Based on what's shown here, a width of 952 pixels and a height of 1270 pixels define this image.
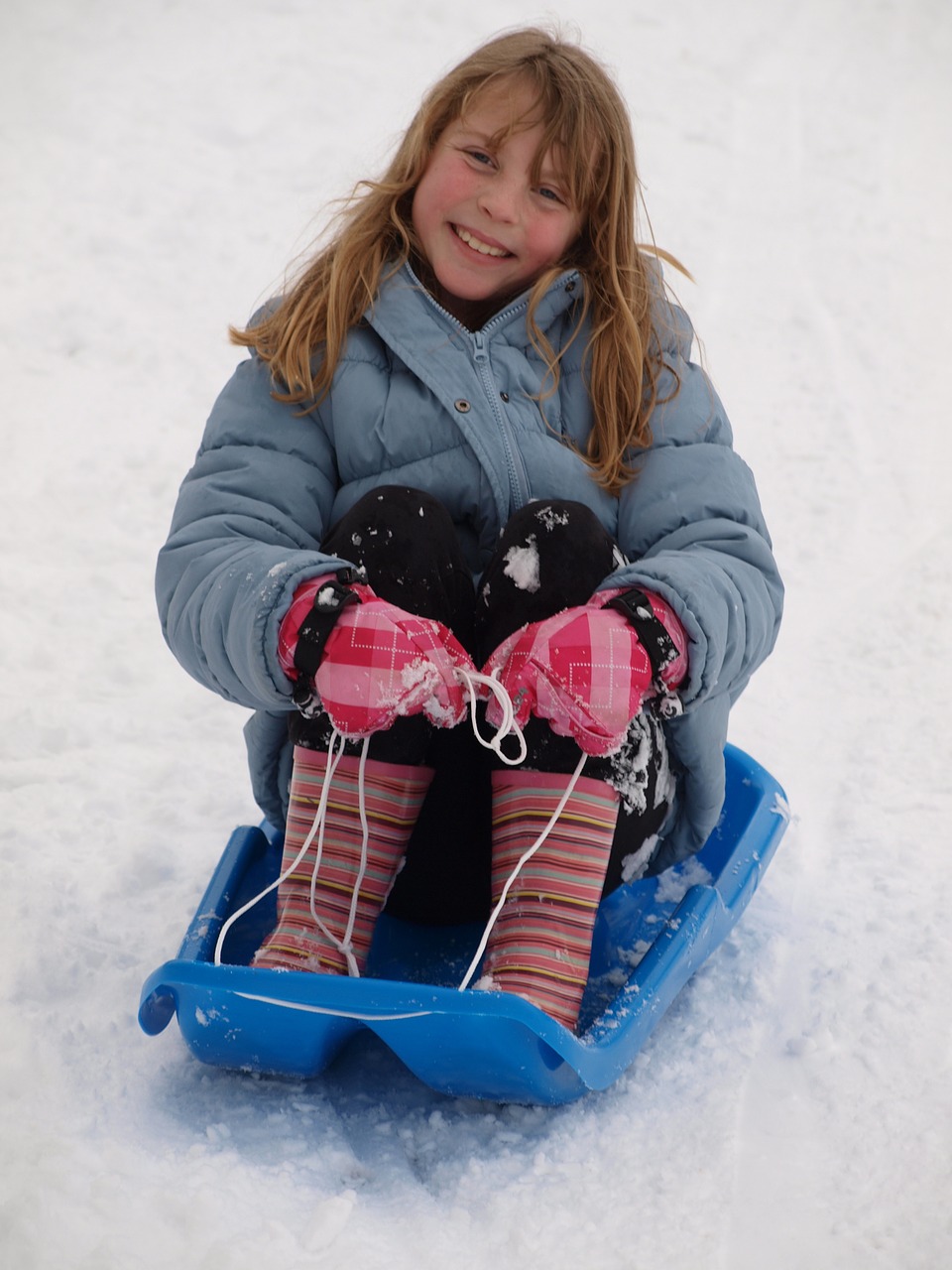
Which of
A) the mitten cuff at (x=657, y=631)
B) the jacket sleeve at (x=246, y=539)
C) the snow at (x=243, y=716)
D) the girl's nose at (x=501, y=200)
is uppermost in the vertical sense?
the girl's nose at (x=501, y=200)

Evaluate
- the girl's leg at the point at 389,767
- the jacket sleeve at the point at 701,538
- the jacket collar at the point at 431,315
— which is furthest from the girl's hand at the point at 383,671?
the jacket collar at the point at 431,315

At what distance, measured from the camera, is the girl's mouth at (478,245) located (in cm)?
155

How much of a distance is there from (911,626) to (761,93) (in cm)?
299

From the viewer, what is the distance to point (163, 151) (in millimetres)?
3840

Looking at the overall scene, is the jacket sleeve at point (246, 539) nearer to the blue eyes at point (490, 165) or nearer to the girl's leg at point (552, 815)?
the girl's leg at point (552, 815)

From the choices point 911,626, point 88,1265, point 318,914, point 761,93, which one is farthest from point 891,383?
point 88,1265

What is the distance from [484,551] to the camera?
1589mm

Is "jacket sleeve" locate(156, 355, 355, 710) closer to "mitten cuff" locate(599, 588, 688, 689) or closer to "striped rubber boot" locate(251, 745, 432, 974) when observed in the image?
"striped rubber boot" locate(251, 745, 432, 974)

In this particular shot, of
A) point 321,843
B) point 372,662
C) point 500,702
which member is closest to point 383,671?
point 372,662

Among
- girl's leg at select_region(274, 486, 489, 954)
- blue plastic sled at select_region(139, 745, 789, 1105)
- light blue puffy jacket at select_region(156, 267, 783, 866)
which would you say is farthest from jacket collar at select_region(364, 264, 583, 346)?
blue plastic sled at select_region(139, 745, 789, 1105)

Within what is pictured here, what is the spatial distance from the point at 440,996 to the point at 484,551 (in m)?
0.63

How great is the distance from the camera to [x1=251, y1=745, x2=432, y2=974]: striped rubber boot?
1.32 meters

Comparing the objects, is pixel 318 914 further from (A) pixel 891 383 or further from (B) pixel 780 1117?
(A) pixel 891 383

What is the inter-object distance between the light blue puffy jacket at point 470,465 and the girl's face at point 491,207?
0.05 meters
